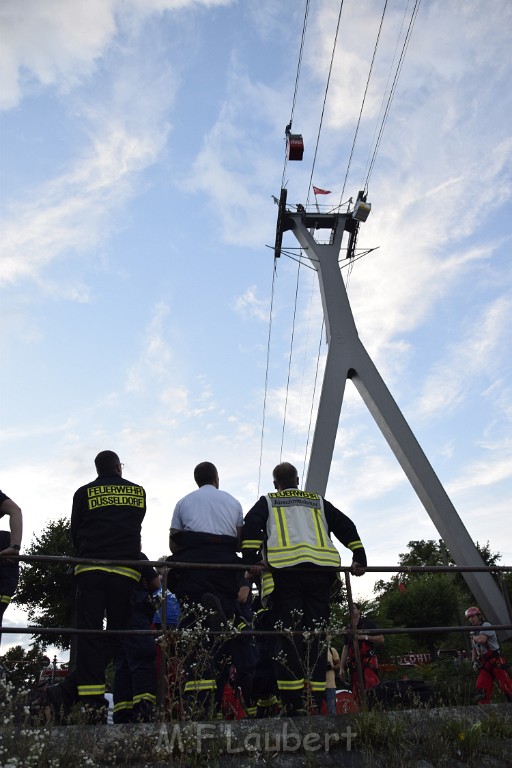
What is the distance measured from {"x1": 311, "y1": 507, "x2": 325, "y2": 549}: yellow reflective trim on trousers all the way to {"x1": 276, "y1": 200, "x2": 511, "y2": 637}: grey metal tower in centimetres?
920

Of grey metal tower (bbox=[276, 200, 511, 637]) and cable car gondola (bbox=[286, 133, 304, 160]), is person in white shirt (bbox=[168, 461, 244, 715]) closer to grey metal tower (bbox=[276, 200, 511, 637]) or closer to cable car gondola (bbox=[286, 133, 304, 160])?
grey metal tower (bbox=[276, 200, 511, 637])

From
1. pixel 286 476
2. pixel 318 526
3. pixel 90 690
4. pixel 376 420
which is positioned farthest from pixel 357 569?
pixel 376 420

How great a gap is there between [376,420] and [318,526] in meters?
10.9

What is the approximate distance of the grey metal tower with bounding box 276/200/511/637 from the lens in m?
13.9

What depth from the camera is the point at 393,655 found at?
2650 centimetres

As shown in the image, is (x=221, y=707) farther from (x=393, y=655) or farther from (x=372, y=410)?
(x=393, y=655)

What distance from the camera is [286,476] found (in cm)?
503

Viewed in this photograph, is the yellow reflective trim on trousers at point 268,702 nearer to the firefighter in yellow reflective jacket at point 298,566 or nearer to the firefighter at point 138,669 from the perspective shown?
the firefighter in yellow reflective jacket at point 298,566

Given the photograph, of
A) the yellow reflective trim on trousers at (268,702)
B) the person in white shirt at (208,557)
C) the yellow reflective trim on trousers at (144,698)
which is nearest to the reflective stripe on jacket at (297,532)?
the person in white shirt at (208,557)

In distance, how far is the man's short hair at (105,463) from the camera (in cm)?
478

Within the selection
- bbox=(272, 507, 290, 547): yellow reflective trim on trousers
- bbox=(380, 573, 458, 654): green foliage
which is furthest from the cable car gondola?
bbox=(380, 573, 458, 654): green foliage

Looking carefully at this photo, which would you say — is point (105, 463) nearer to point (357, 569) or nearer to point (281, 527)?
point (281, 527)

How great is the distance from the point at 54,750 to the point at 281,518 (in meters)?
2.05

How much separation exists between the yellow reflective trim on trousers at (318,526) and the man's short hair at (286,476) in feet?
1.02
